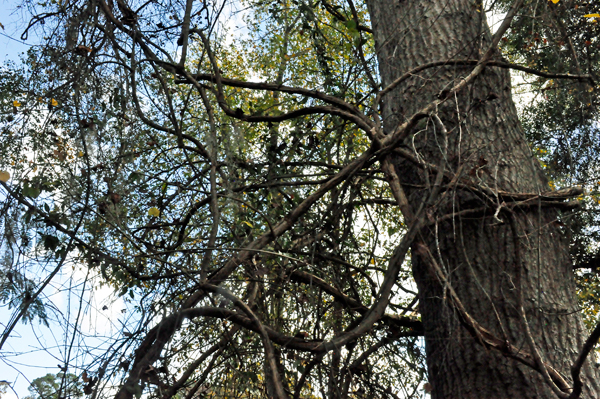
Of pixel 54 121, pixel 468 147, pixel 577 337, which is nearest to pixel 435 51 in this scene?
pixel 468 147

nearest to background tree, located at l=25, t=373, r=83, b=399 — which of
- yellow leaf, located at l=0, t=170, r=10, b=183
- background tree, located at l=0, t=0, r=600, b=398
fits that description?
background tree, located at l=0, t=0, r=600, b=398

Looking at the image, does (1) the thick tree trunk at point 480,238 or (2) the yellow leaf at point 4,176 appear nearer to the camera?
(2) the yellow leaf at point 4,176

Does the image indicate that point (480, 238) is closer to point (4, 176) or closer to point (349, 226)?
point (349, 226)

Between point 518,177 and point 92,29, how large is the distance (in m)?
2.06

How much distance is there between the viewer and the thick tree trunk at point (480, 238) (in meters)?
2.04

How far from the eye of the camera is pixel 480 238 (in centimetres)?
225

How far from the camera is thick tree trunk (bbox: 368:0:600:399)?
2.04 m

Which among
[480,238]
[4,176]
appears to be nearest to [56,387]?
[4,176]

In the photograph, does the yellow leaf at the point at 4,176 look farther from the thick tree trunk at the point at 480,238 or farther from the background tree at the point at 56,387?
the thick tree trunk at the point at 480,238

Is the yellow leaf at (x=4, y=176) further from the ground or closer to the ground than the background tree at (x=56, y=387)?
further from the ground

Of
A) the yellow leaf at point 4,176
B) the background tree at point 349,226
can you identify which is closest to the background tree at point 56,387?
the background tree at point 349,226

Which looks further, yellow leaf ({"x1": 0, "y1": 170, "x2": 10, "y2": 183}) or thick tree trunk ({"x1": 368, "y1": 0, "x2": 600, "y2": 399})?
thick tree trunk ({"x1": 368, "y1": 0, "x2": 600, "y2": 399})

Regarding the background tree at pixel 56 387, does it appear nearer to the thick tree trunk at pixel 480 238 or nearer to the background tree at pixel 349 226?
the background tree at pixel 349 226

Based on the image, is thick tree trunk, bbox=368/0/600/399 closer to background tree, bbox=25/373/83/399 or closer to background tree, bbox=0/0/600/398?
background tree, bbox=0/0/600/398
